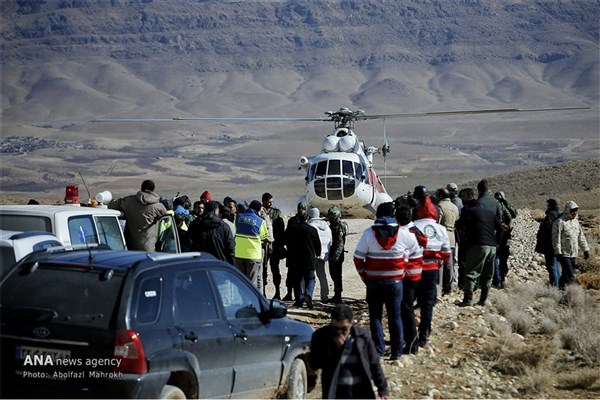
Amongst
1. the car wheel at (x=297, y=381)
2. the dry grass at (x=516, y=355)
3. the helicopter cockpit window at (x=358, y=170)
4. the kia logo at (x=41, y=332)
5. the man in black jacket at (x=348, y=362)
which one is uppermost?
the helicopter cockpit window at (x=358, y=170)

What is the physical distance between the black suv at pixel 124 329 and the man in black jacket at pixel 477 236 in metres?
6.58

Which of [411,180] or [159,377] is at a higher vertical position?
[411,180]

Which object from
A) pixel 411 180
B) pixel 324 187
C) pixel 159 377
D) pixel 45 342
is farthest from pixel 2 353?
pixel 411 180

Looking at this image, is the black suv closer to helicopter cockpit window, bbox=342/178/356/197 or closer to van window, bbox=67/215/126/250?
van window, bbox=67/215/126/250

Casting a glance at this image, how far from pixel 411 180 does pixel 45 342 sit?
11929 centimetres

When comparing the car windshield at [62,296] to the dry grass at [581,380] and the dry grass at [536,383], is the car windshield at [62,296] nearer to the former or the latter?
the dry grass at [536,383]

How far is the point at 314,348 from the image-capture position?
26.0 feet

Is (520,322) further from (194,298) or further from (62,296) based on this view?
(62,296)

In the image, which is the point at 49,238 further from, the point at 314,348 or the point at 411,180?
the point at 411,180

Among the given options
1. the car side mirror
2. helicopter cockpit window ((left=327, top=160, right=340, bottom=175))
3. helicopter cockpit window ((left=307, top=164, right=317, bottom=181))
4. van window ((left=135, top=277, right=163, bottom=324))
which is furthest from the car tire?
helicopter cockpit window ((left=307, top=164, right=317, bottom=181))

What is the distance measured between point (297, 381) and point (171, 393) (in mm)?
1730

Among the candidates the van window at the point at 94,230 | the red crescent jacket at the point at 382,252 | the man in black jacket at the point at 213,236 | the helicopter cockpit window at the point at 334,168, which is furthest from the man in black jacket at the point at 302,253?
the helicopter cockpit window at the point at 334,168

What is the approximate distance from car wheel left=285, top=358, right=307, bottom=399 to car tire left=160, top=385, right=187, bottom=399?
145cm

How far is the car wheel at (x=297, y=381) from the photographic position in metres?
9.14
